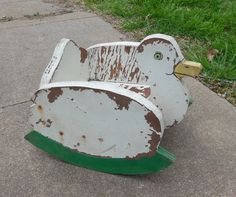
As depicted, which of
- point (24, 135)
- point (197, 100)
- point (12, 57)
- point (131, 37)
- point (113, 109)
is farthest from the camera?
point (131, 37)

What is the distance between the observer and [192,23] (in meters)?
3.49

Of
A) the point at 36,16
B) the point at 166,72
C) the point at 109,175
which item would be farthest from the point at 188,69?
the point at 36,16

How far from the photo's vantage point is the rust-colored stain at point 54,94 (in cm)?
184

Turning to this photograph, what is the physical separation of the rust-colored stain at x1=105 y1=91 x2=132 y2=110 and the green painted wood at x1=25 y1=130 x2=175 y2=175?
Result: 26 centimetres

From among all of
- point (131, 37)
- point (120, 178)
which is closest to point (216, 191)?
point (120, 178)

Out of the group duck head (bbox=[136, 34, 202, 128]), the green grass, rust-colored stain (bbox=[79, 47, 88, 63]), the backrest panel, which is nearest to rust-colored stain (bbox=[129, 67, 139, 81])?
the backrest panel

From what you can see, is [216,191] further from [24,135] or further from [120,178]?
[24,135]

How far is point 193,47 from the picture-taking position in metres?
3.24

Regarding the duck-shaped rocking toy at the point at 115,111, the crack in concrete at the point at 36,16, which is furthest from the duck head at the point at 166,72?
the crack in concrete at the point at 36,16

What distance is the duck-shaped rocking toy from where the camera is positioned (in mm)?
1771

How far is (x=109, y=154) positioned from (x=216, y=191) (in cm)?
50

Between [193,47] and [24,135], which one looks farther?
[193,47]

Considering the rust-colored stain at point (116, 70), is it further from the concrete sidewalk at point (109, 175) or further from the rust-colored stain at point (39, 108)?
the rust-colored stain at point (39, 108)

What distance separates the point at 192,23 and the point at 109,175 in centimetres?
192
